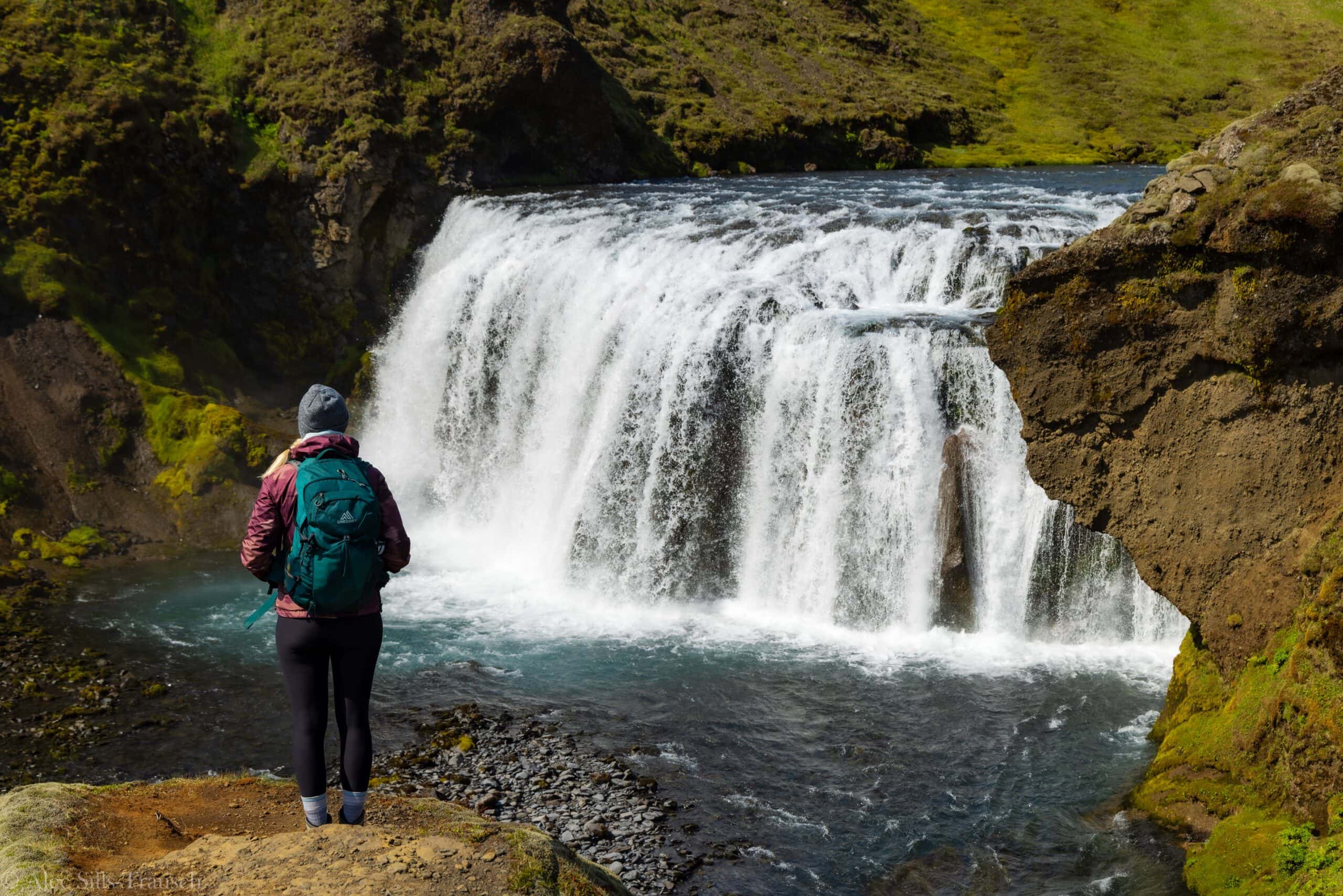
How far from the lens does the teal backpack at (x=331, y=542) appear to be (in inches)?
251

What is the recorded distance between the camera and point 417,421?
969 inches

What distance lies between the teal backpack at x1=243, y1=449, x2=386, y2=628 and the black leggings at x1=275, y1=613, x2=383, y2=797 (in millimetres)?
179

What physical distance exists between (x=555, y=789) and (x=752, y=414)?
801 cm

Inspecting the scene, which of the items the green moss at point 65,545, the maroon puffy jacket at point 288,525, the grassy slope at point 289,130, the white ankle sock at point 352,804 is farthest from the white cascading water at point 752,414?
the maroon puffy jacket at point 288,525

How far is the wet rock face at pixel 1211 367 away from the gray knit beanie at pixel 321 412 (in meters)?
7.15

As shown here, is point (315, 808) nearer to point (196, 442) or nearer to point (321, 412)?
point (321, 412)

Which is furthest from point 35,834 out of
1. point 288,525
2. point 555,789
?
point 555,789

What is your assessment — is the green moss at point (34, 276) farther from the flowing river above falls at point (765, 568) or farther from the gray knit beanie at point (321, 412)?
the gray knit beanie at point (321, 412)

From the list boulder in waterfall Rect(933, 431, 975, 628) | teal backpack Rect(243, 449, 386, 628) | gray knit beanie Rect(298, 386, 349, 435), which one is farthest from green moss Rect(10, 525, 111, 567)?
teal backpack Rect(243, 449, 386, 628)

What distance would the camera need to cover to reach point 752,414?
18359 millimetres

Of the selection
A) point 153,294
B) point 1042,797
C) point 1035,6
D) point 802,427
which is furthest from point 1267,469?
point 1035,6

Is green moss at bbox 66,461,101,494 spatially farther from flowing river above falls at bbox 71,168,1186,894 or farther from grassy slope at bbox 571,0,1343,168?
grassy slope at bbox 571,0,1343,168

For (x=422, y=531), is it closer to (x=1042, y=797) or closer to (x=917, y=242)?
(x=917, y=242)

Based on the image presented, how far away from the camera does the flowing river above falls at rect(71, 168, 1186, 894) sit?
11.9m
